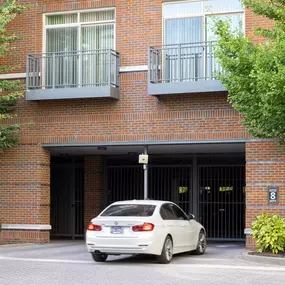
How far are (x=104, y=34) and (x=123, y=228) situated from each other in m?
8.14

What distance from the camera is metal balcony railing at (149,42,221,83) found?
64.0 ft

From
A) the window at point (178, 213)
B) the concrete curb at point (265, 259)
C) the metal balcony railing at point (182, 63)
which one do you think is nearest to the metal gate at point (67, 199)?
the metal balcony railing at point (182, 63)

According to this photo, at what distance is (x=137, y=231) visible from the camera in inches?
583

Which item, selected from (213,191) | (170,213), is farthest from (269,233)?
(213,191)

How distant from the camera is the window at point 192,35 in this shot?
1955cm

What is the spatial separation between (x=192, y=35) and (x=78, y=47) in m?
3.64

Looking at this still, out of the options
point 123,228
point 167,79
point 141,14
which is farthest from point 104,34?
point 123,228

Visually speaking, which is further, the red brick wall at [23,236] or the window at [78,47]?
the red brick wall at [23,236]

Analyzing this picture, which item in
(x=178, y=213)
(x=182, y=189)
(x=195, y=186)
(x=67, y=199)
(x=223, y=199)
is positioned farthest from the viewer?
(x=67, y=199)

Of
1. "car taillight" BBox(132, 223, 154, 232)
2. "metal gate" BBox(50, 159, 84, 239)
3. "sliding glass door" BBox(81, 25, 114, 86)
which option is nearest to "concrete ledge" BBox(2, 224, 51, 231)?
"metal gate" BBox(50, 159, 84, 239)

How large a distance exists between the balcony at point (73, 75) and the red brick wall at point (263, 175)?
4.51 meters

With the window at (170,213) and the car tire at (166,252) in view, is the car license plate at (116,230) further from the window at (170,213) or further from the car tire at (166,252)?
the window at (170,213)

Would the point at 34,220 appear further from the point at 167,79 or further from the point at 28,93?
the point at 167,79

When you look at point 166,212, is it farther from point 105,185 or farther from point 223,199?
point 105,185
